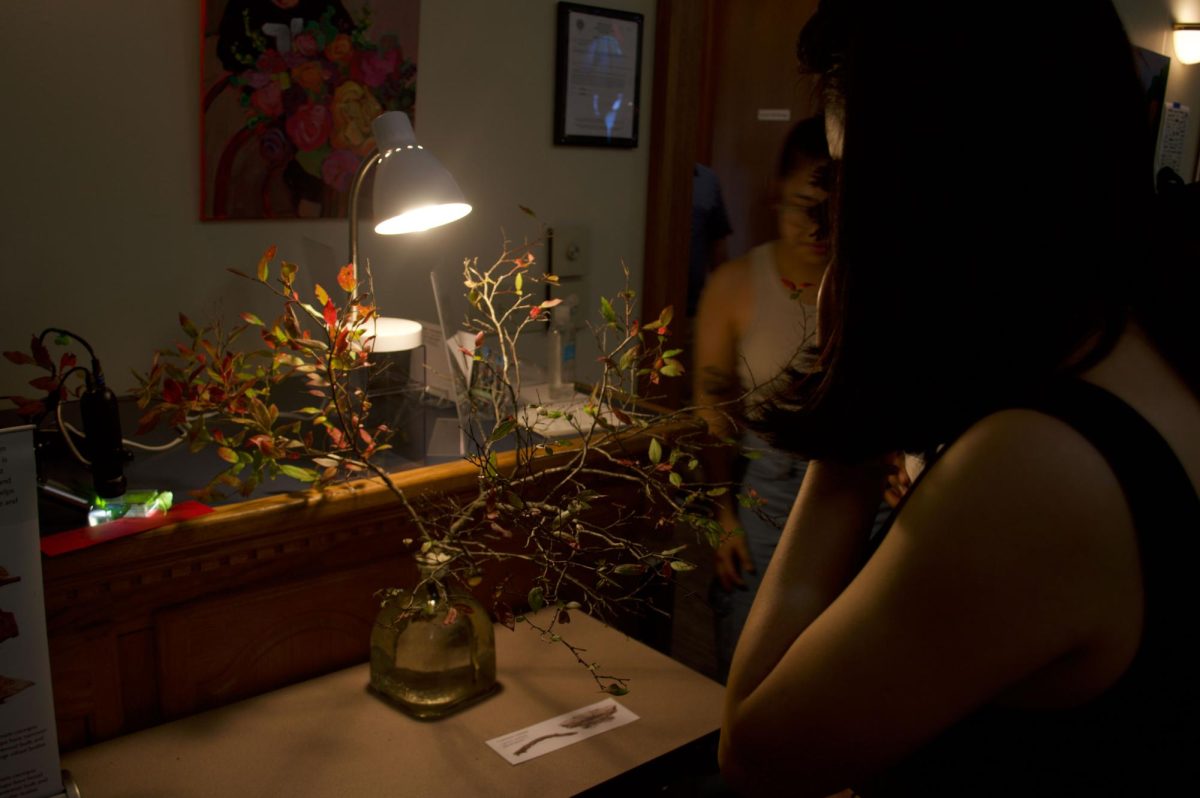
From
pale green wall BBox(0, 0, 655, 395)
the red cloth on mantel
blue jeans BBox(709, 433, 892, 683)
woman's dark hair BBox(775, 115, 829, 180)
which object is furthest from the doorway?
the red cloth on mantel

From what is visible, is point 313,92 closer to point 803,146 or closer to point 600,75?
point 600,75

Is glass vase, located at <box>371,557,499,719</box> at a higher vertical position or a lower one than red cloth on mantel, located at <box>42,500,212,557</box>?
lower

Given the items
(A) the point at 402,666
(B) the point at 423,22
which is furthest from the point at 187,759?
(B) the point at 423,22

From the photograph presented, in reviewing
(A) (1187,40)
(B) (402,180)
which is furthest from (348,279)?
(A) (1187,40)

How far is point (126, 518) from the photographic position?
3.84 ft

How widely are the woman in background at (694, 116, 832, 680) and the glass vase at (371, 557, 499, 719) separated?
2.67ft

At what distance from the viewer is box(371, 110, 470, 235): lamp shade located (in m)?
1.27

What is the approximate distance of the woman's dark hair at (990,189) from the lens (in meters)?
0.67

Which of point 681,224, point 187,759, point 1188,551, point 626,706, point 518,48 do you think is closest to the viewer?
point 1188,551

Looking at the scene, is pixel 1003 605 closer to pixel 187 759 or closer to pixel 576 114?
pixel 187 759

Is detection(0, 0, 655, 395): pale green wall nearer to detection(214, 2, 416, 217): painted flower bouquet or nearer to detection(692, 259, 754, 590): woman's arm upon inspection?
detection(214, 2, 416, 217): painted flower bouquet

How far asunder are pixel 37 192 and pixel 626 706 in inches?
40.7

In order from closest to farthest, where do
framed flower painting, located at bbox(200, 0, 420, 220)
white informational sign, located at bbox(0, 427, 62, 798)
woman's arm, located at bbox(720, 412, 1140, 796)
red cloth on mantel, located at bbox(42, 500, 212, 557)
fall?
woman's arm, located at bbox(720, 412, 1140, 796)
white informational sign, located at bbox(0, 427, 62, 798)
red cloth on mantel, located at bbox(42, 500, 212, 557)
framed flower painting, located at bbox(200, 0, 420, 220)

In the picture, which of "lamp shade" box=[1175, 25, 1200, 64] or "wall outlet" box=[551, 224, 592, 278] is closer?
"wall outlet" box=[551, 224, 592, 278]
